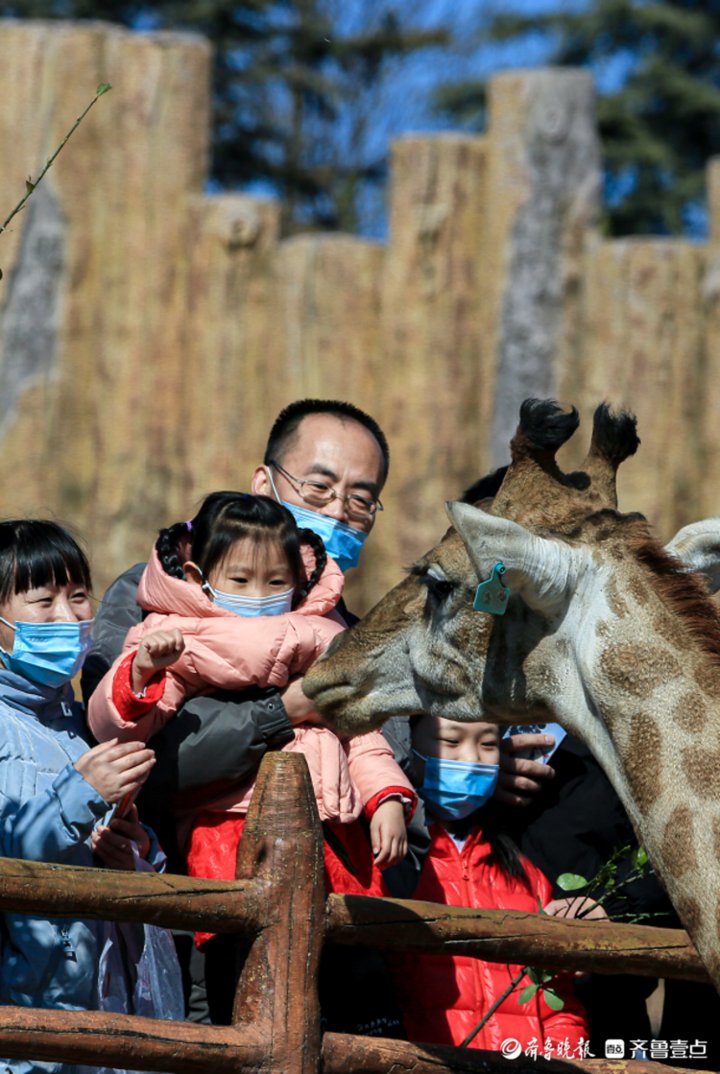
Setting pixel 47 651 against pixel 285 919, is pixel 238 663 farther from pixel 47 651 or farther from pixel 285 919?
pixel 285 919

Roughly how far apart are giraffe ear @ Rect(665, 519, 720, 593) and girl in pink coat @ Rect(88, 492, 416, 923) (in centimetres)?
86

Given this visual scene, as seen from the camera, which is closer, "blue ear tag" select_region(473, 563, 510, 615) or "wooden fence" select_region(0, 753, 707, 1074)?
"wooden fence" select_region(0, 753, 707, 1074)

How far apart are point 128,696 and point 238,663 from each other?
0.97 ft

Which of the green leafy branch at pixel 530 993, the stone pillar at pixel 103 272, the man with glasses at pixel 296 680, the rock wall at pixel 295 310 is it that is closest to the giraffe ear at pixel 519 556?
the man with glasses at pixel 296 680

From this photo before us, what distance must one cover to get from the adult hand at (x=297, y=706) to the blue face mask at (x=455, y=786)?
0.50m

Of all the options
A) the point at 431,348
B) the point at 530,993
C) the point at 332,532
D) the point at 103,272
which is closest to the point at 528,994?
the point at 530,993

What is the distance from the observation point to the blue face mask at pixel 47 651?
3.68m

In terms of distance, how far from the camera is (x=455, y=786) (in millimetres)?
4242

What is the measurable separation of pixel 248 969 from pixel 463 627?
87cm

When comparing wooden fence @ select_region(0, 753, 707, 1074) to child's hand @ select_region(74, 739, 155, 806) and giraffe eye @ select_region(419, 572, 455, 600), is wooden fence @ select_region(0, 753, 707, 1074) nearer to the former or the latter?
child's hand @ select_region(74, 739, 155, 806)

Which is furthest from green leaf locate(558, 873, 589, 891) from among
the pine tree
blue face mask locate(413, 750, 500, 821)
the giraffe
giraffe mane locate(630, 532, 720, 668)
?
the pine tree

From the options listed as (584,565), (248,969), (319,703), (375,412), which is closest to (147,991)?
(248,969)

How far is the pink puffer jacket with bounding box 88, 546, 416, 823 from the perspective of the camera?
3756 mm

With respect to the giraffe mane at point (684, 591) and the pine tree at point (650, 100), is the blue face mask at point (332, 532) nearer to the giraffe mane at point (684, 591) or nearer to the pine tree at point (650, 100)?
the giraffe mane at point (684, 591)
